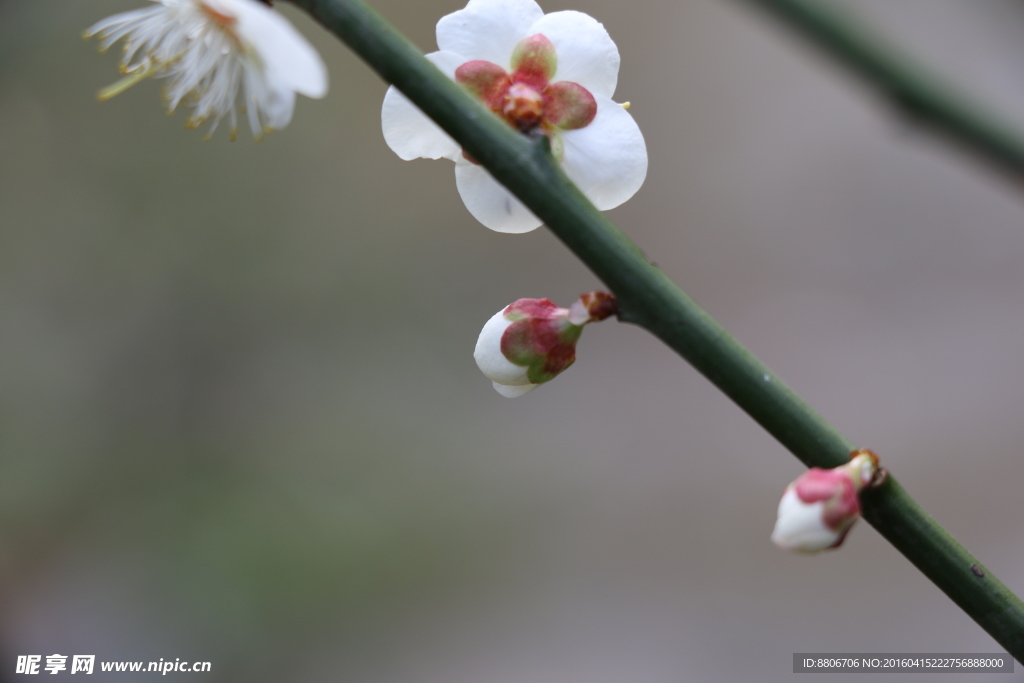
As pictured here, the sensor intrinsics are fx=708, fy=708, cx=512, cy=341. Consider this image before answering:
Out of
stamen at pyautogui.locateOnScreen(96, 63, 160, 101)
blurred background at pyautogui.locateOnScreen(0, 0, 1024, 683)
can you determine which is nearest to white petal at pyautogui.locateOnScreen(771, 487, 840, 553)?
stamen at pyautogui.locateOnScreen(96, 63, 160, 101)

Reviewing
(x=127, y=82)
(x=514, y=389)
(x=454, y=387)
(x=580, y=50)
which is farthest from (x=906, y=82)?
(x=454, y=387)

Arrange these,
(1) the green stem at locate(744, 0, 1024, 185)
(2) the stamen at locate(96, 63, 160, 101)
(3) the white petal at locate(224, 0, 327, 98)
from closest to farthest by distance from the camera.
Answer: (3) the white petal at locate(224, 0, 327, 98) → (2) the stamen at locate(96, 63, 160, 101) → (1) the green stem at locate(744, 0, 1024, 185)

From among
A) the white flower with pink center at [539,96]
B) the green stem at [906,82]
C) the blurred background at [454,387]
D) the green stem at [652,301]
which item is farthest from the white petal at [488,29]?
the blurred background at [454,387]

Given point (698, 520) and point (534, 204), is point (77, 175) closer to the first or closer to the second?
point (698, 520)

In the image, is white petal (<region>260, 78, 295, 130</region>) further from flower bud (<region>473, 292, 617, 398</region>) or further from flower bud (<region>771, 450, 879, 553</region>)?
flower bud (<region>771, 450, 879, 553</region>)

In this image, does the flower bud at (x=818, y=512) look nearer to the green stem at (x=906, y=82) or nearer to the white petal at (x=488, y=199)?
the white petal at (x=488, y=199)

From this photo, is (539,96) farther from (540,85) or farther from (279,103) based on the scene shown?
(279,103)

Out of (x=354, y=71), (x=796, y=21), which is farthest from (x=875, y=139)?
(x=796, y=21)

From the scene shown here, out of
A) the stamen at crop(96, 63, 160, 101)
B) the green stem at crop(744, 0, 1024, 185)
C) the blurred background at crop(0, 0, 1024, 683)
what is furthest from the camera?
the blurred background at crop(0, 0, 1024, 683)
